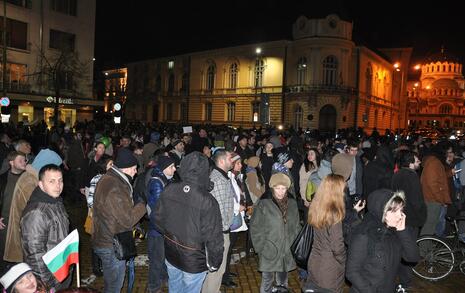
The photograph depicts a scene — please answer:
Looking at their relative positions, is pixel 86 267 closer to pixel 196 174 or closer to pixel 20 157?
pixel 20 157

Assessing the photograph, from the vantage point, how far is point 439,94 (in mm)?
124875

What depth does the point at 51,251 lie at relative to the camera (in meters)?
3.79

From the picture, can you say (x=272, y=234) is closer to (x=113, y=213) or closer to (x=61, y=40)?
(x=113, y=213)

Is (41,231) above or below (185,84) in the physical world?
below

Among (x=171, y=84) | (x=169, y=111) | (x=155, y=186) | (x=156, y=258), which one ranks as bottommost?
(x=156, y=258)

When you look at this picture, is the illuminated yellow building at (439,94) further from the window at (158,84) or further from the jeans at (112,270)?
the jeans at (112,270)

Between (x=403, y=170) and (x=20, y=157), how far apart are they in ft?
19.1

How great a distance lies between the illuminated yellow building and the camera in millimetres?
121562

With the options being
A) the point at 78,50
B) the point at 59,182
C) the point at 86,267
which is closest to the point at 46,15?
the point at 78,50

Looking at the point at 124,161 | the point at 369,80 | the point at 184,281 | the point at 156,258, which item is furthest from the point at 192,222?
the point at 369,80

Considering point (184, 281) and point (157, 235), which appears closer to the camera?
point (184, 281)

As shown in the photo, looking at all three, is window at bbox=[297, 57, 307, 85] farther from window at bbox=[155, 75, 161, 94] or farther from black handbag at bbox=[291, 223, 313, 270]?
black handbag at bbox=[291, 223, 313, 270]

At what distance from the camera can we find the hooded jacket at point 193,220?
4242mm

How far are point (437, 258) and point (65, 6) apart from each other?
131 ft
